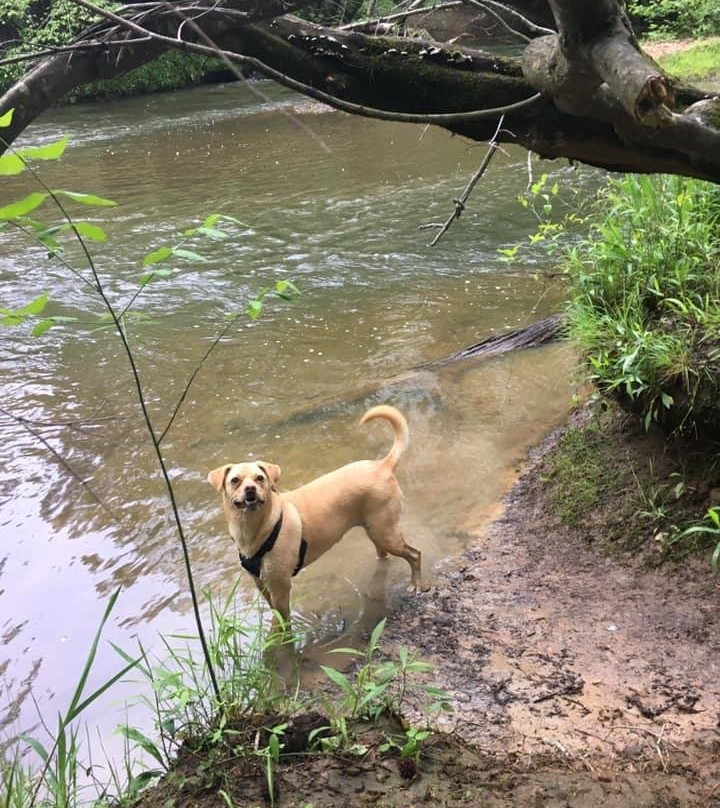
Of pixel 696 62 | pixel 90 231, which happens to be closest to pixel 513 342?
pixel 90 231

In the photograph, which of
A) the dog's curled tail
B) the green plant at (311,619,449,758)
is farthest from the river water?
the green plant at (311,619,449,758)

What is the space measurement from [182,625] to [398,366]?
3.28m

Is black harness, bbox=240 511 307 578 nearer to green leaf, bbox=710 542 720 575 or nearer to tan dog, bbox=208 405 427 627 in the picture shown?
tan dog, bbox=208 405 427 627

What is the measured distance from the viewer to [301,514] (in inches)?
144

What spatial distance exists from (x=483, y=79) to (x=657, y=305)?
147 centimetres

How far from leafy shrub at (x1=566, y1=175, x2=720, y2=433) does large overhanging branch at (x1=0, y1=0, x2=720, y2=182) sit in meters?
0.79

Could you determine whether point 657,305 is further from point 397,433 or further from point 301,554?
point 301,554

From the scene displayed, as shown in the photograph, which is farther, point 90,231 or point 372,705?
point 372,705

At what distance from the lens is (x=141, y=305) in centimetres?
817

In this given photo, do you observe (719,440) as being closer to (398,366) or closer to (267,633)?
(267,633)

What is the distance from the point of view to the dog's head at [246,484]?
335 centimetres

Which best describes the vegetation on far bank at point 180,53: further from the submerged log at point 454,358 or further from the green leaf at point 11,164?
the green leaf at point 11,164

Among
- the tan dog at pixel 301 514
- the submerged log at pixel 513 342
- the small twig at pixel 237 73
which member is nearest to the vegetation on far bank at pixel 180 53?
the submerged log at pixel 513 342

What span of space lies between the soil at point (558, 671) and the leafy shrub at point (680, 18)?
17085 millimetres
